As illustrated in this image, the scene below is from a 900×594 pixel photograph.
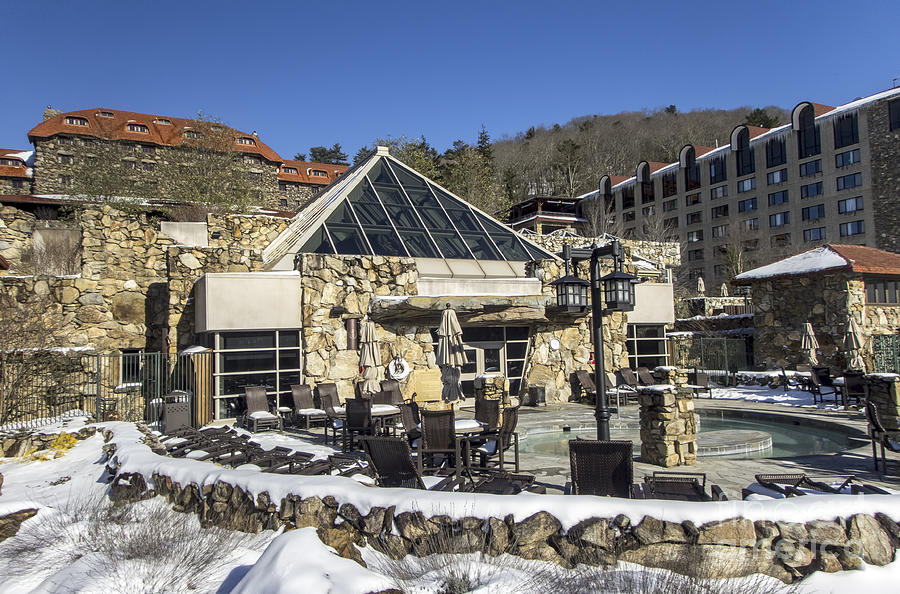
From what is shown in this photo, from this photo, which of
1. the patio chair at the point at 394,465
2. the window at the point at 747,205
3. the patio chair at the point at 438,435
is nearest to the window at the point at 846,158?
the window at the point at 747,205

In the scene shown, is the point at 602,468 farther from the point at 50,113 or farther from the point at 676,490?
the point at 50,113

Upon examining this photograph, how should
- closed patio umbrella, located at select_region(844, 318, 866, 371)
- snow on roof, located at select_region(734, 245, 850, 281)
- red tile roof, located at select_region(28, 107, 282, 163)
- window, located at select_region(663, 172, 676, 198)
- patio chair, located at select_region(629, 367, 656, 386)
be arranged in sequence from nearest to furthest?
closed patio umbrella, located at select_region(844, 318, 866, 371)
patio chair, located at select_region(629, 367, 656, 386)
snow on roof, located at select_region(734, 245, 850, 281)
red tile roof, located at select_region(28, 107, 282, 163)
window, located at select_region(663, 172, 676, 198)

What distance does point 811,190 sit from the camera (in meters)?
42.0

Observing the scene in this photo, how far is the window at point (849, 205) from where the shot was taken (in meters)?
39.3

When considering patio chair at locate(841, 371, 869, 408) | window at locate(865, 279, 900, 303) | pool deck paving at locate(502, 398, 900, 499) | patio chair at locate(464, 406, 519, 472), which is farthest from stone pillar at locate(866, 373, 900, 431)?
window at locate(865, 279, 900, 303)

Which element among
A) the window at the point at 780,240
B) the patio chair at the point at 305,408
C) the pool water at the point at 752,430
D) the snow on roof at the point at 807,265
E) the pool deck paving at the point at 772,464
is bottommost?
the pool water at the point at 752,430

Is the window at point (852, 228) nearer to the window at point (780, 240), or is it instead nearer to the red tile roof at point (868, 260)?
the window at point (780, 240)

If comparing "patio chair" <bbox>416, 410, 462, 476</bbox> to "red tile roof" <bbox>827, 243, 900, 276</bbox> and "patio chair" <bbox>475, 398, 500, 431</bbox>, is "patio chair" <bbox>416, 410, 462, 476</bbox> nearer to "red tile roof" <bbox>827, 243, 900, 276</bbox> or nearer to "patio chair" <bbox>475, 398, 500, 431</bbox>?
"patio chair" <bbox>475, 398, 500, 431</bbox>

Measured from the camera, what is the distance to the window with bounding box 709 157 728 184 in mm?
48125

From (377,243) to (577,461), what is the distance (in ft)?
36.9

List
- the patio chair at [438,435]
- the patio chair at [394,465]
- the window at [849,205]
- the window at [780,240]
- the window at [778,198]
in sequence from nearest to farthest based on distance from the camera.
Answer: the patio chair at [394,465]
the patio chair at [438,435]
the window at [849,205]
the window at [780,240]
the window at [778,198]

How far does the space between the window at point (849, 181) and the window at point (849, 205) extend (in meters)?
0.87

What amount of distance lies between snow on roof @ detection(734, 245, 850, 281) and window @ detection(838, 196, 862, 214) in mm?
25095

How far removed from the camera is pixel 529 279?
1605 centimetres
